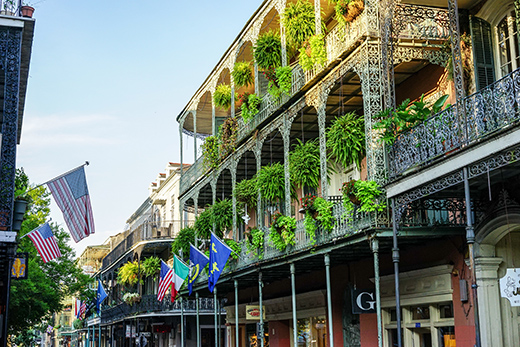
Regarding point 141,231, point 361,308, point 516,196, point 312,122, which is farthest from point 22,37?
point 141,231

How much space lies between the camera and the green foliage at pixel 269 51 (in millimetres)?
19516

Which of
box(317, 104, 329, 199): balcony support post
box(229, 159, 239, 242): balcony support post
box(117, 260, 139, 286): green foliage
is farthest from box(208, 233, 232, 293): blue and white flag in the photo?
box(117, 260, 139, 286): green foliage

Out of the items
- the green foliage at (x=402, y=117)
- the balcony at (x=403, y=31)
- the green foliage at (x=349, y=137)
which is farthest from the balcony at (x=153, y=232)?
the green foliage at (x=402, y=117)

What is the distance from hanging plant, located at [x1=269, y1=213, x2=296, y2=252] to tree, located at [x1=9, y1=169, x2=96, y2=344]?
10.9 m

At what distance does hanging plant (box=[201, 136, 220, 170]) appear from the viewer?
23734 millimetres

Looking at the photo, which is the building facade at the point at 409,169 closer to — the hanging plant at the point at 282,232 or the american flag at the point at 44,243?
the hanging plant at the point at 282,232

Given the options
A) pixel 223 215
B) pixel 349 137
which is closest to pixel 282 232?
pixel 349 137

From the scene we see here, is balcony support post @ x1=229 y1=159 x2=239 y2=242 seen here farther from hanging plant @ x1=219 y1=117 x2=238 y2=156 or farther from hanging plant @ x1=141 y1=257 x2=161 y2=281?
hanging plant @ x1=141 y1=257 x2=161 y2=281

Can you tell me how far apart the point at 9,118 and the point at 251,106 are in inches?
321

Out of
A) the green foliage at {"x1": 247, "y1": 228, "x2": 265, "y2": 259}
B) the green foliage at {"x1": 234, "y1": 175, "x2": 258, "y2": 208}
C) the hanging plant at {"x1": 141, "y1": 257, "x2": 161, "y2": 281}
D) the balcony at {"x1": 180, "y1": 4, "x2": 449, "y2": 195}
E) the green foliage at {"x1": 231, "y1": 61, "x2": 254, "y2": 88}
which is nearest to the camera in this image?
the balcony at {"x1": 180, "y1": 4, "x2": 449, "y2": 195}

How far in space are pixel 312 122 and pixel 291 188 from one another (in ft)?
6.06

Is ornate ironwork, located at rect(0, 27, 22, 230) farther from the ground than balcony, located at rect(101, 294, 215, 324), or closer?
farther from the ground

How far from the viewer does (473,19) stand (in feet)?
44.1

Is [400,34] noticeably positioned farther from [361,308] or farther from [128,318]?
[128,318]
